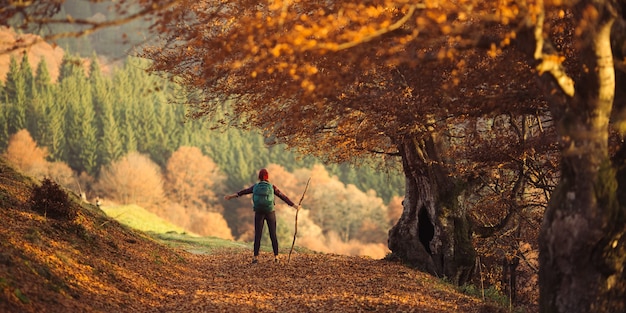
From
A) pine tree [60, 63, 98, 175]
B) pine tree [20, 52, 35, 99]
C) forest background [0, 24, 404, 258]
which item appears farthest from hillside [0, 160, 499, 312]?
pine tree [20, 52, 35, 99]

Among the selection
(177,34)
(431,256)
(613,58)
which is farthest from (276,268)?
(613,58)

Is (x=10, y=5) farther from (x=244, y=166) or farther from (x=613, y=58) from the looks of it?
(x=244, y=166)

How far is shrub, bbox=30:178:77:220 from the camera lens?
43.1ft

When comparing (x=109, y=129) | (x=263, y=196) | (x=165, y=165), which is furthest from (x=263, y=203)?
(x=165, y=165)

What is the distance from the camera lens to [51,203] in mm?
13141

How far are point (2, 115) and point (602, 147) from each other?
3862 inches

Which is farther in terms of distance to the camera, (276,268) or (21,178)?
(21,178)

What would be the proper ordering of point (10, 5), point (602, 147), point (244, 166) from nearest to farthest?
point (10, 5) → point (602, 147) → point (244, 166)

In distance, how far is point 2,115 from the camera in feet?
304

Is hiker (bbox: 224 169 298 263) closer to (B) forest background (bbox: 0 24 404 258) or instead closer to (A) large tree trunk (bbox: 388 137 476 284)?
(A) large tree trunk (bbox: 388 137 476 284)

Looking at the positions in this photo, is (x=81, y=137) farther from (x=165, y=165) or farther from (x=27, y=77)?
(x=165, y=165)

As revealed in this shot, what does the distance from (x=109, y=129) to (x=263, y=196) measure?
92.1 meters

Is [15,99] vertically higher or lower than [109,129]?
higher

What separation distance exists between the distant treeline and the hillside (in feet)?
226
